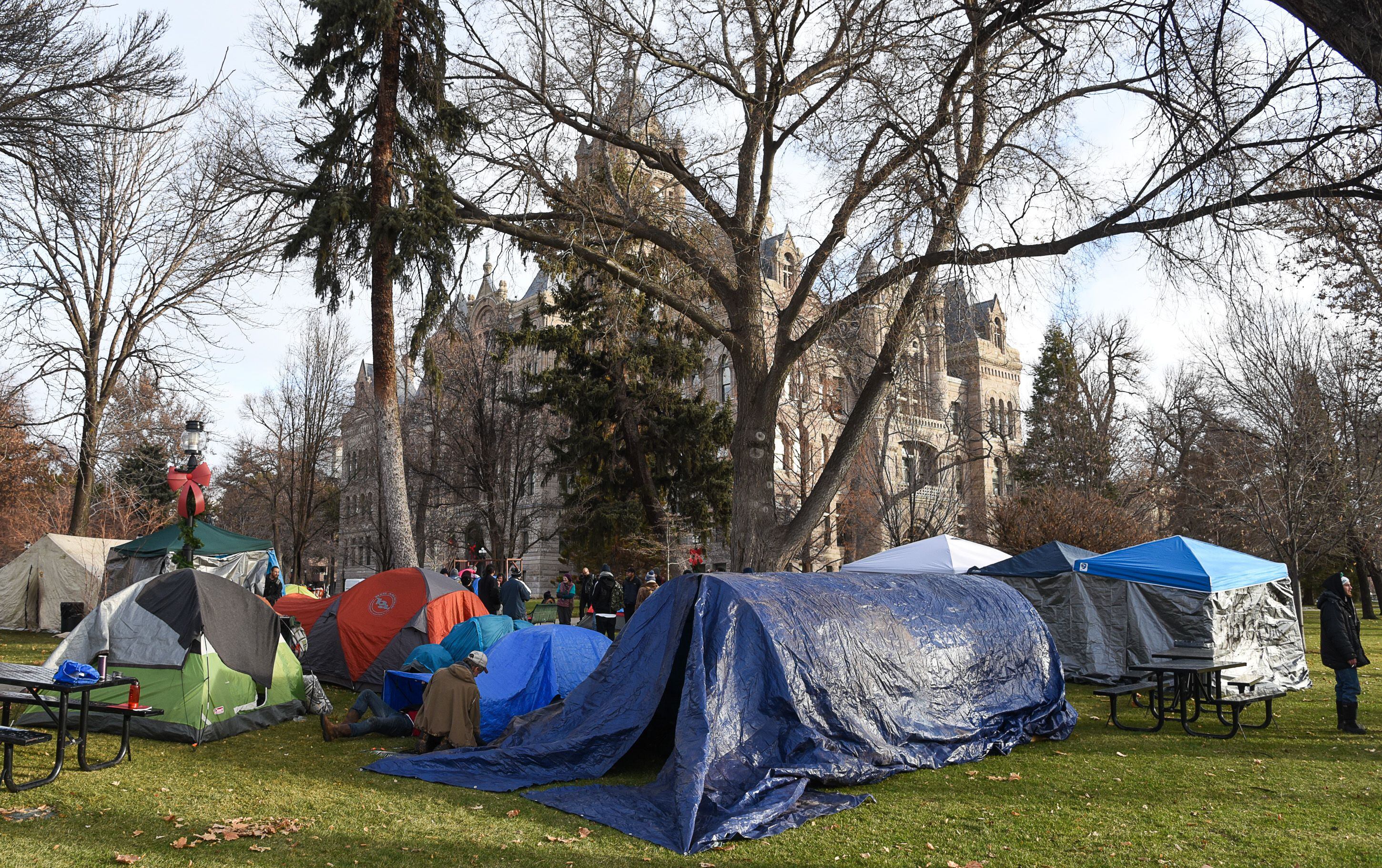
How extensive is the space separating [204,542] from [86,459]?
3959 mm

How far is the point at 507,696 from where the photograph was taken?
9875 mm

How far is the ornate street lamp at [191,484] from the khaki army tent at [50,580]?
27.0ft

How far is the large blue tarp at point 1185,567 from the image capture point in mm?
13383

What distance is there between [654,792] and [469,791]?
5.01 feet

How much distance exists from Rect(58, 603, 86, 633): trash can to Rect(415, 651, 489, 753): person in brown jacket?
14.2 meters

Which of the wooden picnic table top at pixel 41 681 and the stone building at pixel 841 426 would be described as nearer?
the wooden picnic table top at pixel 41 681

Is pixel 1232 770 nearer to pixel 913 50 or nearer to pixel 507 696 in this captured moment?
pixel 507 696

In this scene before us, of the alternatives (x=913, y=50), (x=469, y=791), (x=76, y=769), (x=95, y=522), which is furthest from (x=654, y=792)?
(x=95, y=522)

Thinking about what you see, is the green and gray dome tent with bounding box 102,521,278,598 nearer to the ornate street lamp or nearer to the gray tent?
the ornate street lamp

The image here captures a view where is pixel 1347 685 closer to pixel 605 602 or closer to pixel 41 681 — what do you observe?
pixel 605 602

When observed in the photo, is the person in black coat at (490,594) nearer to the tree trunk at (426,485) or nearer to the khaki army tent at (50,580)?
the khaki army tent at (50,580)

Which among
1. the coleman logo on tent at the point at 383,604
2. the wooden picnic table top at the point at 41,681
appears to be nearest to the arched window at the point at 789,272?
the coleman logo on tent at the point at 383,604

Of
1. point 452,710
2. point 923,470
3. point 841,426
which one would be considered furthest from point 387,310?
point 841,426

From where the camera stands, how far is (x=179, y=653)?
9.42m
